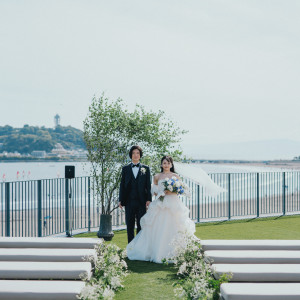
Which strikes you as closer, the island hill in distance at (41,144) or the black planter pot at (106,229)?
the black planter pot at (106,229)

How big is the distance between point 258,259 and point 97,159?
18.3 feet

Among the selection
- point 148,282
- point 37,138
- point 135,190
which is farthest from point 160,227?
point 37,138

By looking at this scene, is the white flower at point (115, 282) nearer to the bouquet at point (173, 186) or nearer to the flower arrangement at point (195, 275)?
the flower arrangement at point (195, 275)

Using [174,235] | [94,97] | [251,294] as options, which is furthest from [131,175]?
[251,294]

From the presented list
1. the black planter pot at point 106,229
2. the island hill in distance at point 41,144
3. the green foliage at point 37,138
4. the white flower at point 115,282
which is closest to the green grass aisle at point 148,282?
the white flower at point 115,282

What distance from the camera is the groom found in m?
7.54

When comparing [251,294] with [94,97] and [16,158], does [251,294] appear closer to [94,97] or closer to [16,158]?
[94,97]

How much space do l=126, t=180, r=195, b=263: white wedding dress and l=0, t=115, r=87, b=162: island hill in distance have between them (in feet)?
336

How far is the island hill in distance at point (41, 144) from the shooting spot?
11437 centimetres

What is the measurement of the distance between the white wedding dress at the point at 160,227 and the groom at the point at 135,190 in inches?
11.8

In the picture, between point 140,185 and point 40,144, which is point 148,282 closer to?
point 140,185

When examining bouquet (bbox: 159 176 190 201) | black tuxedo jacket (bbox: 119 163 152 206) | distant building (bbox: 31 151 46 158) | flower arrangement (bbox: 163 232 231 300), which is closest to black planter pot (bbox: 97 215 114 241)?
black tuxedo jacket (bbox: 119 163 152 206)

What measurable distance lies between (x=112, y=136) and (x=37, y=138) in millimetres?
112524

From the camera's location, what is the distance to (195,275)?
4.76 metres
